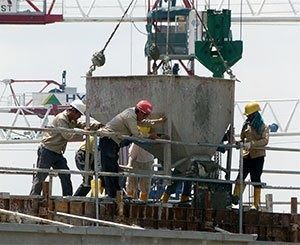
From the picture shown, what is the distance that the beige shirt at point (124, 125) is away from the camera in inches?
1136

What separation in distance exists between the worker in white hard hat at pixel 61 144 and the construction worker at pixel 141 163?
77 centimetres

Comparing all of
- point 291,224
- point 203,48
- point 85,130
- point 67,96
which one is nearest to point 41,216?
point 85,130

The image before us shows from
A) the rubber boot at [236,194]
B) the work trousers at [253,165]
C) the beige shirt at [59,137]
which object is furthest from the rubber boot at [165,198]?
the beige shirt at [59,137]

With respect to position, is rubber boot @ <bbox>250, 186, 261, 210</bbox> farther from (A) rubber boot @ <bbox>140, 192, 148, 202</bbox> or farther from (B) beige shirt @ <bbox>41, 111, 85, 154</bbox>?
(B) beige shirt @ <bbox>41, 111, 85, 154</bbox>

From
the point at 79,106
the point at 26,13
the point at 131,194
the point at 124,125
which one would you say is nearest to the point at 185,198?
the point at 131,194

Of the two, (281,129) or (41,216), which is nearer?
(41,216)

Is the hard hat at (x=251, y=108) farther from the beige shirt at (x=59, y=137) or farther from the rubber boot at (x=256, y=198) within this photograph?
the beige shirt at (x=59, y=137)

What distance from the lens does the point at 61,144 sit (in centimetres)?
3042

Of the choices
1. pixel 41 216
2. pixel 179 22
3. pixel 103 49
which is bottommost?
pixel 41 216

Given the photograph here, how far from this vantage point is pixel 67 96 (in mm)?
122562

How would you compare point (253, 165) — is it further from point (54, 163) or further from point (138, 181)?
point (54, 163)

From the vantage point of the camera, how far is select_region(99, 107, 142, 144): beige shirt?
94.7 feet

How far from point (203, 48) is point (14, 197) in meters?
6.98

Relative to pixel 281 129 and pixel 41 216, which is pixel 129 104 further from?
pixel 281 129
